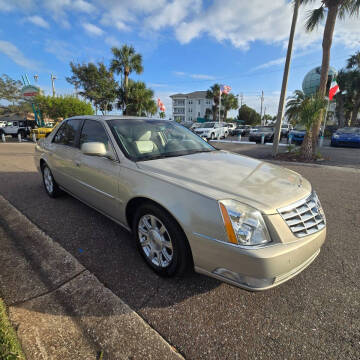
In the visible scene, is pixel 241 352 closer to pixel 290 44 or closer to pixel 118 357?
pixel 118 357

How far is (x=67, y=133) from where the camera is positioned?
145 inches

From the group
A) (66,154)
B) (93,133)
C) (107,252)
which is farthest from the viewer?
(66,154)

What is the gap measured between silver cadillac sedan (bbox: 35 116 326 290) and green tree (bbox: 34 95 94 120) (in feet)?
89.6

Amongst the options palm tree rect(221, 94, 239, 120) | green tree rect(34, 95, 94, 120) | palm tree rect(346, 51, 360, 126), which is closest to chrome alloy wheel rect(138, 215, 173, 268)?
green tree rect(34, 95, 94, 120)

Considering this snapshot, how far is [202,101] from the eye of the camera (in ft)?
228

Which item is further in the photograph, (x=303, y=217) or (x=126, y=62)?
(x=126, y=62)

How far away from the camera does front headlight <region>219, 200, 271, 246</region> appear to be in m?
1.59

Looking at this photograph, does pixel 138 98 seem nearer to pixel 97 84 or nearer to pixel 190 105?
pixel 97 84

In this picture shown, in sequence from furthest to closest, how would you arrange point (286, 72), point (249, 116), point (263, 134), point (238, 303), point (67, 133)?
point (249, 116) < point (263, 134) < point (286, 72) < point (67, 133) < point (238, 303)

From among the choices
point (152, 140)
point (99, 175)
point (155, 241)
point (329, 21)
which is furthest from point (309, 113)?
point (155, 241)

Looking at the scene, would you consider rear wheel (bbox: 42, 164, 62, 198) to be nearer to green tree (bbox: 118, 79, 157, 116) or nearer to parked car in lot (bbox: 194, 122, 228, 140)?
parked car in lot (bbox: 194, 122, 228, 140)

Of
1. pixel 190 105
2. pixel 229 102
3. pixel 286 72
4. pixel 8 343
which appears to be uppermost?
pixel 190 105

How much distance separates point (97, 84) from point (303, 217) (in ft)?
113

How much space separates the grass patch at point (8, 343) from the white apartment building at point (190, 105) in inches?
2753
